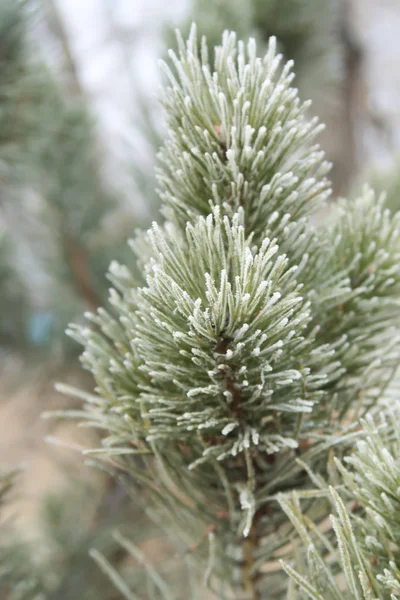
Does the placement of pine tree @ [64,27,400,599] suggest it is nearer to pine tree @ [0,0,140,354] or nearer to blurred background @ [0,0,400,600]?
blurred background @ [0,0,400,600]

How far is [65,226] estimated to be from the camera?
57 centimetres

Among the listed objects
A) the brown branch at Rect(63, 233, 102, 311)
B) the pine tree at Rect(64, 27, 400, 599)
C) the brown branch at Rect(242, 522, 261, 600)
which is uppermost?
the brown branch at Rect(63, 233, 102, 311)

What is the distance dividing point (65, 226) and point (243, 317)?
42 cm

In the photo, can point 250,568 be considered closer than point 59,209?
Yes

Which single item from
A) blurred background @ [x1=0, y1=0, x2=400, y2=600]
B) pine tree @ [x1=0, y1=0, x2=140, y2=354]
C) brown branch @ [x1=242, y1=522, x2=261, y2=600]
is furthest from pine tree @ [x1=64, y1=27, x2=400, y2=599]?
pine tree @ [x1=0, y1=0, x2=140, y2=354]

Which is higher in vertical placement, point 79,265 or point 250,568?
point 79,265

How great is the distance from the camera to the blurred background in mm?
429

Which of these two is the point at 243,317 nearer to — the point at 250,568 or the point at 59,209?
the point at 250,568

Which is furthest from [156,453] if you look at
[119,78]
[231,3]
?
[119,78]

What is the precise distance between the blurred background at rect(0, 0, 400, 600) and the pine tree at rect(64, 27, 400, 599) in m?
0.15

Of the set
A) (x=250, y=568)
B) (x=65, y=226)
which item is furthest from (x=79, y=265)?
(x=250, y=568)

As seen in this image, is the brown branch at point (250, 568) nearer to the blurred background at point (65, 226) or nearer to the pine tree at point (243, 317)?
the pine tree at point (243, 317)

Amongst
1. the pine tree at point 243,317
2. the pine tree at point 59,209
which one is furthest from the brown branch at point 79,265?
the pine tree at point 243,317

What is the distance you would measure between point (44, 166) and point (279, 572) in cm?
42
